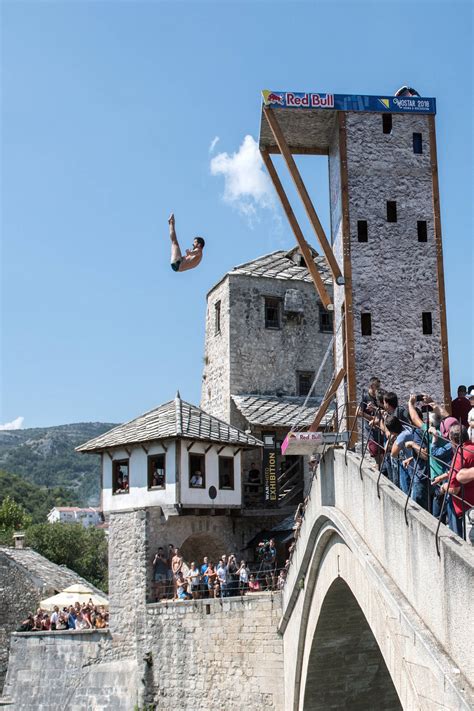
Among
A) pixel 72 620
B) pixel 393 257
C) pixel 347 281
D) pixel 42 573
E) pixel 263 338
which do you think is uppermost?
pixel 263 338

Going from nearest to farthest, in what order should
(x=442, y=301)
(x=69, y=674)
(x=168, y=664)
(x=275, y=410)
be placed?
(x=442, y=301) < (x=168, y=664) < (x=69, y=674) < (x=275, y=410)

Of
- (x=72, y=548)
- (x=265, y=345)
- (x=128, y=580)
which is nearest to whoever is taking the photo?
(x=128, y=580)

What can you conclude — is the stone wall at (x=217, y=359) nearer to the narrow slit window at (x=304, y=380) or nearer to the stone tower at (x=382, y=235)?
the narrow slit window at (x=304, y=380)

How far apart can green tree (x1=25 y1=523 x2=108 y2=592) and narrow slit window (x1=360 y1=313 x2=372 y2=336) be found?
48015 mm

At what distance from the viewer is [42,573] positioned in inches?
1391

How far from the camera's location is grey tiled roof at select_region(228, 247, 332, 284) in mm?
32062

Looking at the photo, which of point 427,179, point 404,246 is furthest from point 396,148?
point 404,246

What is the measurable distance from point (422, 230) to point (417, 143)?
1.97 meters

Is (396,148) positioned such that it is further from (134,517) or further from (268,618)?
(134,517)

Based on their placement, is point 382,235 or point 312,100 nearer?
point 382,235

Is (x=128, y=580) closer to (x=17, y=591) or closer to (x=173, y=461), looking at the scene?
(x=173, y=461)

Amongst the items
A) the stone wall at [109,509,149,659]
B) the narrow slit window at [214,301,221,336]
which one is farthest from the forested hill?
the stone wall at [109,509,149,659]

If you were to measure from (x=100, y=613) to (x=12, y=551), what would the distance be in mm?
13717

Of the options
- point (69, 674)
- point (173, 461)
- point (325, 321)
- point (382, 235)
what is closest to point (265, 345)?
point (325, 321)
